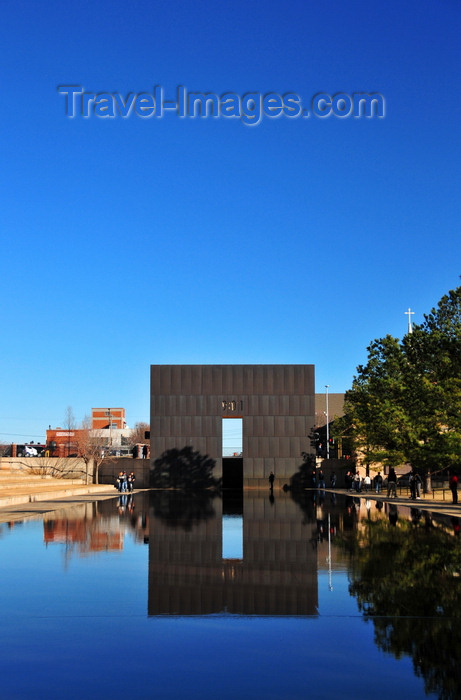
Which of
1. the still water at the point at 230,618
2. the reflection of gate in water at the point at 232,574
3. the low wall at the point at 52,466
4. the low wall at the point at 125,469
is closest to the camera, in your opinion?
the still water at the point at 230,618

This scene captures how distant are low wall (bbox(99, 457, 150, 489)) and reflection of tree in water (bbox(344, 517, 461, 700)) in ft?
180

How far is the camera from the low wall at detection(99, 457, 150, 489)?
2867 inches

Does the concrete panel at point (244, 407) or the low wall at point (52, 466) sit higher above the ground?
the concrete panel at point (244, 407)

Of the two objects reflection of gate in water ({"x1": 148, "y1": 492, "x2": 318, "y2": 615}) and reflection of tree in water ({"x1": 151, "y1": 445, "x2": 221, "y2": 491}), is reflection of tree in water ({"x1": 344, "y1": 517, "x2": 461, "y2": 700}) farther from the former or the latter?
reflection of tree in water ({"x1": 151, "y1": 445, "x2": 221, "y2": 491})

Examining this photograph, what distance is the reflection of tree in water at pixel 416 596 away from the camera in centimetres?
737

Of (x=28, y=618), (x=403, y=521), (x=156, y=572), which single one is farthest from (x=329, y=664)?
(x=403, y=521)

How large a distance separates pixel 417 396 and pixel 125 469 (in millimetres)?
39530

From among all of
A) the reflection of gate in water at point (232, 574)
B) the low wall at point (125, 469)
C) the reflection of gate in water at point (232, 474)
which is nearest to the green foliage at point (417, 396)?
the reflection of gate in water at point (232, 574)

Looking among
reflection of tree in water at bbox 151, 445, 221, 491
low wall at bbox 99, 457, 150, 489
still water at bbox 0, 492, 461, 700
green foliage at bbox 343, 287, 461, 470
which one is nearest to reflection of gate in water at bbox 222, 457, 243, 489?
reflection of tree in water at bbox 151, 445, 221, 491

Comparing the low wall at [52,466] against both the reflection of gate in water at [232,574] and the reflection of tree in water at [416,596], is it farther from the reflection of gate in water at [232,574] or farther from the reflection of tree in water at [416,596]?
the reflection of tree in water at [416,596]

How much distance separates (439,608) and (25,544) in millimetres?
11233

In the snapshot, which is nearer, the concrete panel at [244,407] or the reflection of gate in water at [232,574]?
the reflection of gate in water at [232,574]

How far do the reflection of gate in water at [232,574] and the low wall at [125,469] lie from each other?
51.6 m

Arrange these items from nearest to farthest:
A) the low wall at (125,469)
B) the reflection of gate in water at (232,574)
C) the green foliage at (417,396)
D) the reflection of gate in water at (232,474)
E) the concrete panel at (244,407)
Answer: the reflection of gate in water at (232,574) → the green foliage at (417,396) → the concrete panel at (244,407) → the low wall at (125,469) → the reflection of gate in water at (232,474)
